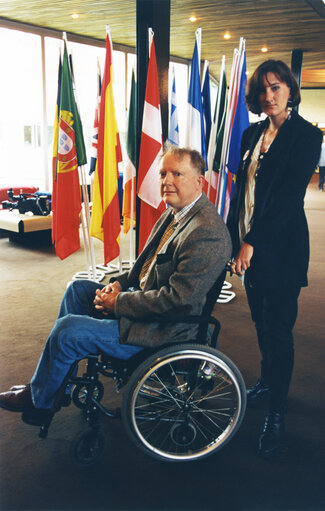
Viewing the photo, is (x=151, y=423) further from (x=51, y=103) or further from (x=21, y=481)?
(x=51, y=103)

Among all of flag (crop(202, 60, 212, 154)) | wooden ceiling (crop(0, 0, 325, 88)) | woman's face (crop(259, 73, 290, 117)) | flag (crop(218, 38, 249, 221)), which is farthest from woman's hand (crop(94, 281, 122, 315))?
wooden ceiling (crop(0, 0, 325, 88))

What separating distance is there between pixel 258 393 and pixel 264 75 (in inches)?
60.1

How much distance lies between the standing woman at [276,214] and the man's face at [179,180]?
A: 0.27 metres

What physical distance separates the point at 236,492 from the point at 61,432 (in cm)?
81

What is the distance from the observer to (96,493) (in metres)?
1.58

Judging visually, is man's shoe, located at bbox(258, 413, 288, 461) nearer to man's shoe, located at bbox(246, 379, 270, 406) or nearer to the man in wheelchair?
Result: man's shoe, located at bbox(246, 379, 270, 406)

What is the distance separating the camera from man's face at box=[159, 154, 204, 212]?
1.73m

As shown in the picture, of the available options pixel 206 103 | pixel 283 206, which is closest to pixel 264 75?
pixel 283 206

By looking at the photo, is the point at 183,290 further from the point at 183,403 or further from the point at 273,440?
the point at 273,440

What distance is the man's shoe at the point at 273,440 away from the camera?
1.79 metres

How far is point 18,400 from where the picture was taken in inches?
67.4

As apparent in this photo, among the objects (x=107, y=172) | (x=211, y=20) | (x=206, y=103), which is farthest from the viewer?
(x=211, y=20)

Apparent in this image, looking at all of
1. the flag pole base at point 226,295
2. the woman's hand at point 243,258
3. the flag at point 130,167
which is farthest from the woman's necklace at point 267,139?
the flag pole base at point 226,295

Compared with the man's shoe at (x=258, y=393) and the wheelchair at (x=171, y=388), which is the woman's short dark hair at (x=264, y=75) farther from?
the man's shoe at (x=258, y=393)
